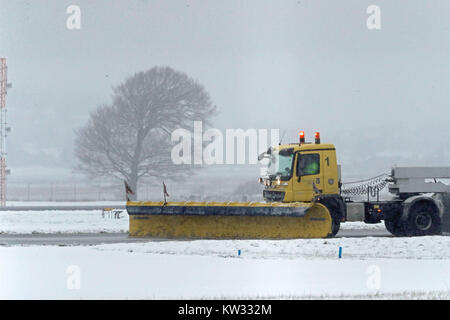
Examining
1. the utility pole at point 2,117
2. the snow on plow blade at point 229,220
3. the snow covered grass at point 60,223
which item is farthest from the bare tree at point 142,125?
the snow on plow blade at point 229,220

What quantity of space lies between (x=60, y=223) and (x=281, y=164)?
39.3 feet

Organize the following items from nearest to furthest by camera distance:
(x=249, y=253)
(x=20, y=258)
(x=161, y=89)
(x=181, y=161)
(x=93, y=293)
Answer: (x=93, y=293)
(x=20, y=258)
(x=249, y=253)
(x=181, y=161)
(x=161, y=89)

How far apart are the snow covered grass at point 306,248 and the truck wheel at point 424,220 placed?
1.86 metres

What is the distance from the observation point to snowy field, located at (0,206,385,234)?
89.1ft

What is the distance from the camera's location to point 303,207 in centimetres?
2167

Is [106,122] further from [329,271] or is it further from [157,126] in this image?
[329,271]

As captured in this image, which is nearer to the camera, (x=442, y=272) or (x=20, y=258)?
(x=442, y=272)

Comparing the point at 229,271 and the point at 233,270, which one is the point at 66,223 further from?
the point at 229,271

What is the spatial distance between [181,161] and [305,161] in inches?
1440

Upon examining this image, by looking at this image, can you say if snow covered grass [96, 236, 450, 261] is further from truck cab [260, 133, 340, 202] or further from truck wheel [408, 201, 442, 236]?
truck wheel [408, 201, 442, 236]

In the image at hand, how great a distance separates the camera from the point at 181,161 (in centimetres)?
5853

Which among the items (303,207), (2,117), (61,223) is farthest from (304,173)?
(2,117)

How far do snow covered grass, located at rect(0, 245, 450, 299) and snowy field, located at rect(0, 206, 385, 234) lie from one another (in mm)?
7767
